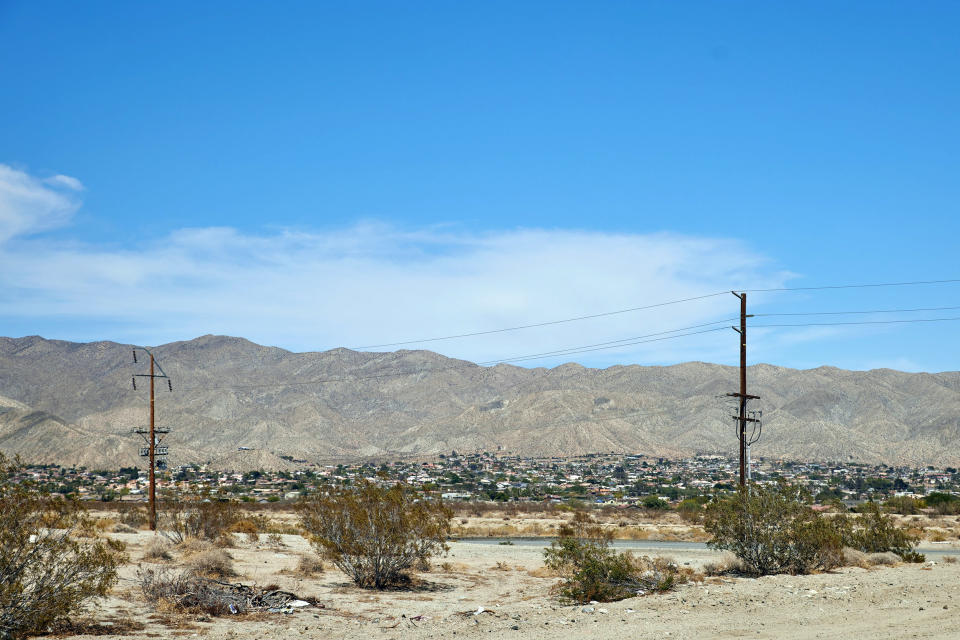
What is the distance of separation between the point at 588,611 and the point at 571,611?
366 mm

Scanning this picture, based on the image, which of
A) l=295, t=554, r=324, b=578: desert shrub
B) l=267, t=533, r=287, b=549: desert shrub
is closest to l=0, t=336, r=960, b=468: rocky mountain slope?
l=267, t=533, r=287, b=549: desert shrub

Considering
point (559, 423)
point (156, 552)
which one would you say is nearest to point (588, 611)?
point (156, 552)

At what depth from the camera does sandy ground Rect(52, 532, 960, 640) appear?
1639 cm

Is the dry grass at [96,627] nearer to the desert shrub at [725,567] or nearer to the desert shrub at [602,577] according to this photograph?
the desert shrub at [602,577]

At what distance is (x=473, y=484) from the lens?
104938mm

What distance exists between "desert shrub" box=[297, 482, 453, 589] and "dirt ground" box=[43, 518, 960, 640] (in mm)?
704

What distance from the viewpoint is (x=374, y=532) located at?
23.4 meters

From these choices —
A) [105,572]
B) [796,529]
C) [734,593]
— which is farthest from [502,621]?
A: [796,529]

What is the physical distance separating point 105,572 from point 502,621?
7648 millimetres

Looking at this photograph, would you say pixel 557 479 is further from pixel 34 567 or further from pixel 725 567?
pixel 34 567

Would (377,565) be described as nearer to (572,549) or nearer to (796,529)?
(572,549)

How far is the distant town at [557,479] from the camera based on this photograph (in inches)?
3295

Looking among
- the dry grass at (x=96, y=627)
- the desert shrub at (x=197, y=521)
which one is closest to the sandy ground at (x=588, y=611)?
the dry grass at (x=96, y=627)

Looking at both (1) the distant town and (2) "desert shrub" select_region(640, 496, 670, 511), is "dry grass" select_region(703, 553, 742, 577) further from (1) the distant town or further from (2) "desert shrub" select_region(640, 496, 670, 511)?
(2) "desert shrub" select_region(640, 496, 670, 511)
